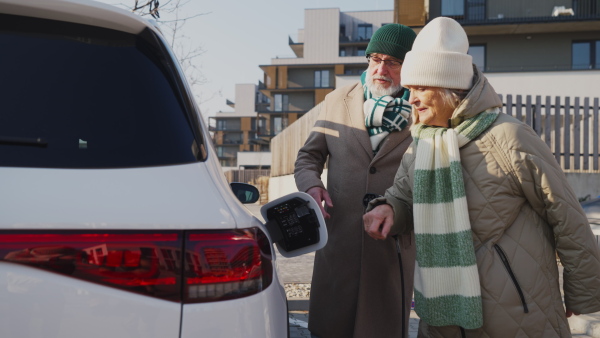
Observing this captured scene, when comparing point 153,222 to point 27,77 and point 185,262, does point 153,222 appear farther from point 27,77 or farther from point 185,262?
point 27,77

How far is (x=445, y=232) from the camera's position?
8.09 ft

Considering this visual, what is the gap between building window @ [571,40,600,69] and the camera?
1075 inches

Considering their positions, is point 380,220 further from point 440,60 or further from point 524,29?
point 524,29

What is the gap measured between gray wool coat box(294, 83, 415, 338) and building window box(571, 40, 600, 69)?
2630cm

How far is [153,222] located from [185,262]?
0.13 metres

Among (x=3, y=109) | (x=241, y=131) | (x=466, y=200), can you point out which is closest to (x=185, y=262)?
(x=3, y=109)

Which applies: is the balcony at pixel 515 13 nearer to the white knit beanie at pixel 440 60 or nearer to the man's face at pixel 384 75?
the man's face at pixel 384 75

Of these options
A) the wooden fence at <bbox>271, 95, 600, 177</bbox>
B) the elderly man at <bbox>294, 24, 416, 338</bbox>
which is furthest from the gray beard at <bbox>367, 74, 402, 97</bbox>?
the wooden fence at <bbox>271, 95, 600, 177</bbox>

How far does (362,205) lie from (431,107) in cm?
115

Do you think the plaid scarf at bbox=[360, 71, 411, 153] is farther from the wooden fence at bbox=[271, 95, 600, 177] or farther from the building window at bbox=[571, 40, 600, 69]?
the building window at bbox=[571, 40, 600, 69]

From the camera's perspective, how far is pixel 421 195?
255cm

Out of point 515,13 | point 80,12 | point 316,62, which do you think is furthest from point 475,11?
point 316,62

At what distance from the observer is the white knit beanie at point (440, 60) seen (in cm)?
253

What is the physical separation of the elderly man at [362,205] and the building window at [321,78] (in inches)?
2598
